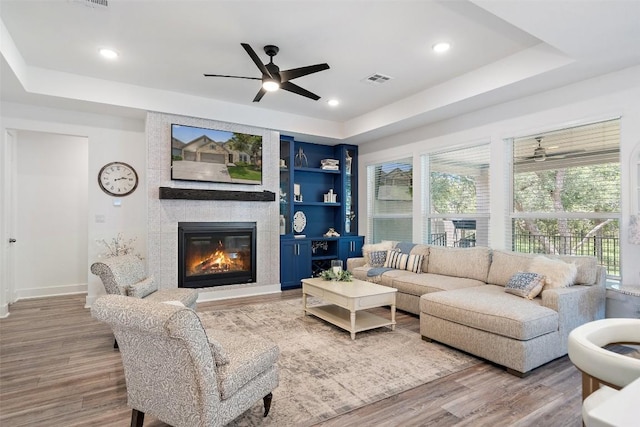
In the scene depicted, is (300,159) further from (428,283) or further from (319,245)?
(428,283)

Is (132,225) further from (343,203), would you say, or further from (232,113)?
(343,203)

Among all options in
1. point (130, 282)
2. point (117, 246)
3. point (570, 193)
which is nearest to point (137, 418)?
point (130, 282)

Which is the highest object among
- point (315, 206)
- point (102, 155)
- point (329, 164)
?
point (329, 164)

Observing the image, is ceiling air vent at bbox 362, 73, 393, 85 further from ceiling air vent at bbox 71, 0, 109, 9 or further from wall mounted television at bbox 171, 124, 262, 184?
ceiling air vent at bbox 71, 0, 109, 9

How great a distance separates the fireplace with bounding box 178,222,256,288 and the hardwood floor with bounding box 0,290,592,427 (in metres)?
1.73

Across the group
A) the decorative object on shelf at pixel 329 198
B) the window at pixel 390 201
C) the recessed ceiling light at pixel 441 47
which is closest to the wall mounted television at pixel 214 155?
the decorative object on shelf at pixel 329 198

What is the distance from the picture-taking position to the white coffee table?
362cm

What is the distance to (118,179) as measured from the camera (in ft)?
17.3

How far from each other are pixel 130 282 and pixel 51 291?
10.5ft

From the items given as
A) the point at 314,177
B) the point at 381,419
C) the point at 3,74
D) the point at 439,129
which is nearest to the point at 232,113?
the point at 314,177

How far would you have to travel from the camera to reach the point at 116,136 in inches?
208

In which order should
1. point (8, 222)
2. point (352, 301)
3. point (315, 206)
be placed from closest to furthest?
point (352, 301)
point (8, 222)
point (315, 206)

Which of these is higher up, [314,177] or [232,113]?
[232,113]

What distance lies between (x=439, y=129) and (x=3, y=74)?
214 inches
